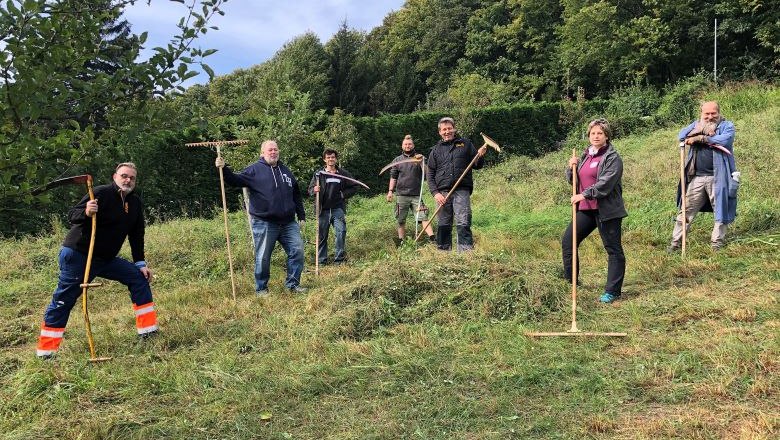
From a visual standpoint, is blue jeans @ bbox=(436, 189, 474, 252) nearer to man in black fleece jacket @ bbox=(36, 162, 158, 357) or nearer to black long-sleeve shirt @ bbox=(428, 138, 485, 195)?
black long-sleeve shirt @ bbox=(428, 138, 485, 195)

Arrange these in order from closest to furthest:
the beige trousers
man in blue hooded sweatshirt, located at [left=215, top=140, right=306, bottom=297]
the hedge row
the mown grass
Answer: the mown grass, man in blue hooded sweatshirt, located at [left=215, top=140, right=306, bottom=297], the beige trousers, the hedge row

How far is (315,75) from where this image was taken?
3097 centimetres

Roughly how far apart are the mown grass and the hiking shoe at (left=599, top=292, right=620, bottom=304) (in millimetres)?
100

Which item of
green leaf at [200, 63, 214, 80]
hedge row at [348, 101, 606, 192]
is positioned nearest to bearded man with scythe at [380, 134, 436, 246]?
green leaf at [200, 63, 214, 80]

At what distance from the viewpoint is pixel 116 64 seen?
263cm

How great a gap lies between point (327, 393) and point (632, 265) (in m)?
4.07

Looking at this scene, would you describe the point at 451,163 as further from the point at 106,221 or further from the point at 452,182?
the point at 106,221

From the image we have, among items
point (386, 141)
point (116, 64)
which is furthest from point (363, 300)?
point (386, 141)

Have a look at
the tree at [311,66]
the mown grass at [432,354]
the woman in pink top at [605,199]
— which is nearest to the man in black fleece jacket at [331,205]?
the mown grass at [432,354]

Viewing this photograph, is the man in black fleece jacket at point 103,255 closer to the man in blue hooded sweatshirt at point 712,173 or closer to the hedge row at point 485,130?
the man in blue hooded sweatshirt at point 712,173

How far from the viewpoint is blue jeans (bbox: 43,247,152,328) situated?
447 cm

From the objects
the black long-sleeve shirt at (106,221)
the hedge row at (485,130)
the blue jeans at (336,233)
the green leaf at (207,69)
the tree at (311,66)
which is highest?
the tree at (311,66)

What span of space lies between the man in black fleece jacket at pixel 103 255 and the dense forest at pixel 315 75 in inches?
18.8

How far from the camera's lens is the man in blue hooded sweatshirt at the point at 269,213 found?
19.9 ft
